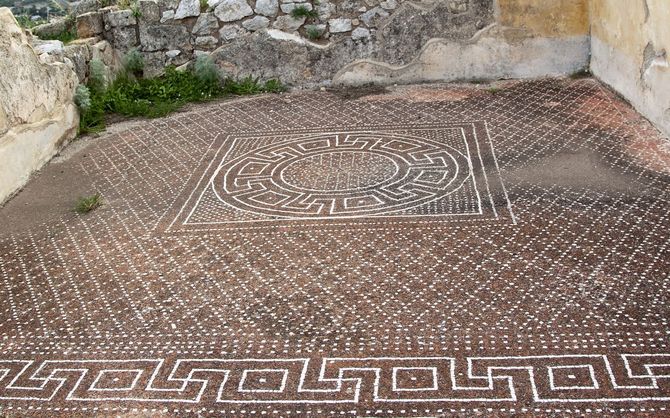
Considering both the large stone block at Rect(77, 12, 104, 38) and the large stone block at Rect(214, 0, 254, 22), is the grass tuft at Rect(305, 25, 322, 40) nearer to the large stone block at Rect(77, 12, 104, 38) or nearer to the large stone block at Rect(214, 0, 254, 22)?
the large stone block at Rect(214, 0, 254, 22)

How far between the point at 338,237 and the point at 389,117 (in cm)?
257

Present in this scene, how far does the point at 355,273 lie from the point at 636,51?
3.72 metres

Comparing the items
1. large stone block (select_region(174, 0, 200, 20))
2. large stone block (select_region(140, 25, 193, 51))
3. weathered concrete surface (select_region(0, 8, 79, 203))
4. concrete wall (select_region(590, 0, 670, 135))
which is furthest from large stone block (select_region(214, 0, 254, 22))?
concrete wall (select_region(590, 0, 670, 135))

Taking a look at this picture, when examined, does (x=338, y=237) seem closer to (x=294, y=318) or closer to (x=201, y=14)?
(x=294, y=318)

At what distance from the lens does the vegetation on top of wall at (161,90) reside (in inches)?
301

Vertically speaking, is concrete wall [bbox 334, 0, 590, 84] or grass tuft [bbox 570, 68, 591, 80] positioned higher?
concrete wall [bbox 334, 0, 590, 84]

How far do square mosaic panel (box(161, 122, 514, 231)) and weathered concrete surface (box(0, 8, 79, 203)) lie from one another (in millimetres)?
1360

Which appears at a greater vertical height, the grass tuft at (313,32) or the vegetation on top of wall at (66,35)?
the vegetation on top of wall at (66,35)

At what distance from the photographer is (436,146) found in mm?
6293

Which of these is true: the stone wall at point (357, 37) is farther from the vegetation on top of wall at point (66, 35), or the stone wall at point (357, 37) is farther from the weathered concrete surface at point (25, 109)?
the weathered concrete surface at point (25, 109)

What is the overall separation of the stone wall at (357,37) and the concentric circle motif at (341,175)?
1697 millimetres

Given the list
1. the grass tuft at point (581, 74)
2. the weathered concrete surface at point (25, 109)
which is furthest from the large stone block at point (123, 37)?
the grass tuft at point (581, 74)

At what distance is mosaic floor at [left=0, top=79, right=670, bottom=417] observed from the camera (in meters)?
3.32

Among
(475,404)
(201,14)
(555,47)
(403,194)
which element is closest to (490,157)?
(403,194)
